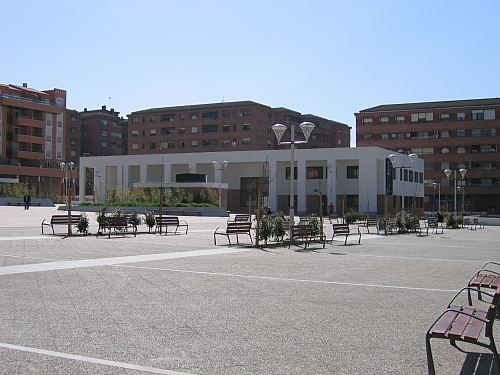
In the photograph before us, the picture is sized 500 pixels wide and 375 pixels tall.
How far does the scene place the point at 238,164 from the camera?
7550cm

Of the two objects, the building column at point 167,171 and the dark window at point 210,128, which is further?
the dark window at point 210,128

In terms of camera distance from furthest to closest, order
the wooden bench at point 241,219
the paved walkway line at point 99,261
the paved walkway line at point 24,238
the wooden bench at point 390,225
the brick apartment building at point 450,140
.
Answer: the brick apartment building at point 450,140
the wooden bench at point 390,225
the wooden bench at point 241,219
the paved walkway line at point 24,238
the paved walkway line at point 99,261

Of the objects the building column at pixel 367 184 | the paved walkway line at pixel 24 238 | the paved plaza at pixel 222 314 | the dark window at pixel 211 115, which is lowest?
the paved plaza at pixel 222 314

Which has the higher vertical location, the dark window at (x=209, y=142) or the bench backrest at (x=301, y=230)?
the dark window at (x=209, y=142)

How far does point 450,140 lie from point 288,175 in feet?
125

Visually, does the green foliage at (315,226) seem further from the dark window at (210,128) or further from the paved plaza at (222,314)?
the dark window at (210,128)

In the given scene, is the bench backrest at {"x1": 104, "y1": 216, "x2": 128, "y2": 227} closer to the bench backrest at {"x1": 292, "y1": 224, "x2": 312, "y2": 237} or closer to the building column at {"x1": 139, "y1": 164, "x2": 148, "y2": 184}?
the bench backrest at {"x1": 292, "y1": 224, "x2": 312, "y2": 237}

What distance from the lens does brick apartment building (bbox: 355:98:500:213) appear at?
95375 millimetres

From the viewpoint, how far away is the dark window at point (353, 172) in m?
69.3

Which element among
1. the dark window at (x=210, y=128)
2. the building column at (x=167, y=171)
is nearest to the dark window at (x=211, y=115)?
the dark window at (x=210, y=128)

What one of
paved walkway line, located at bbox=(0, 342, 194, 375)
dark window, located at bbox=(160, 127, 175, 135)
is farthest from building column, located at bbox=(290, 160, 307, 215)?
paved walkway line, located at bbox=(0, 342, 194, 375)

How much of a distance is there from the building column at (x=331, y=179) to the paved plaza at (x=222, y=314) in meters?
50.4

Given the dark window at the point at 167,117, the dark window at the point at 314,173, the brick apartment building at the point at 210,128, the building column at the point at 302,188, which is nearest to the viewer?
the building column at the point at 302,188

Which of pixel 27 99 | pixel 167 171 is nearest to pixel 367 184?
pixel 167 171
